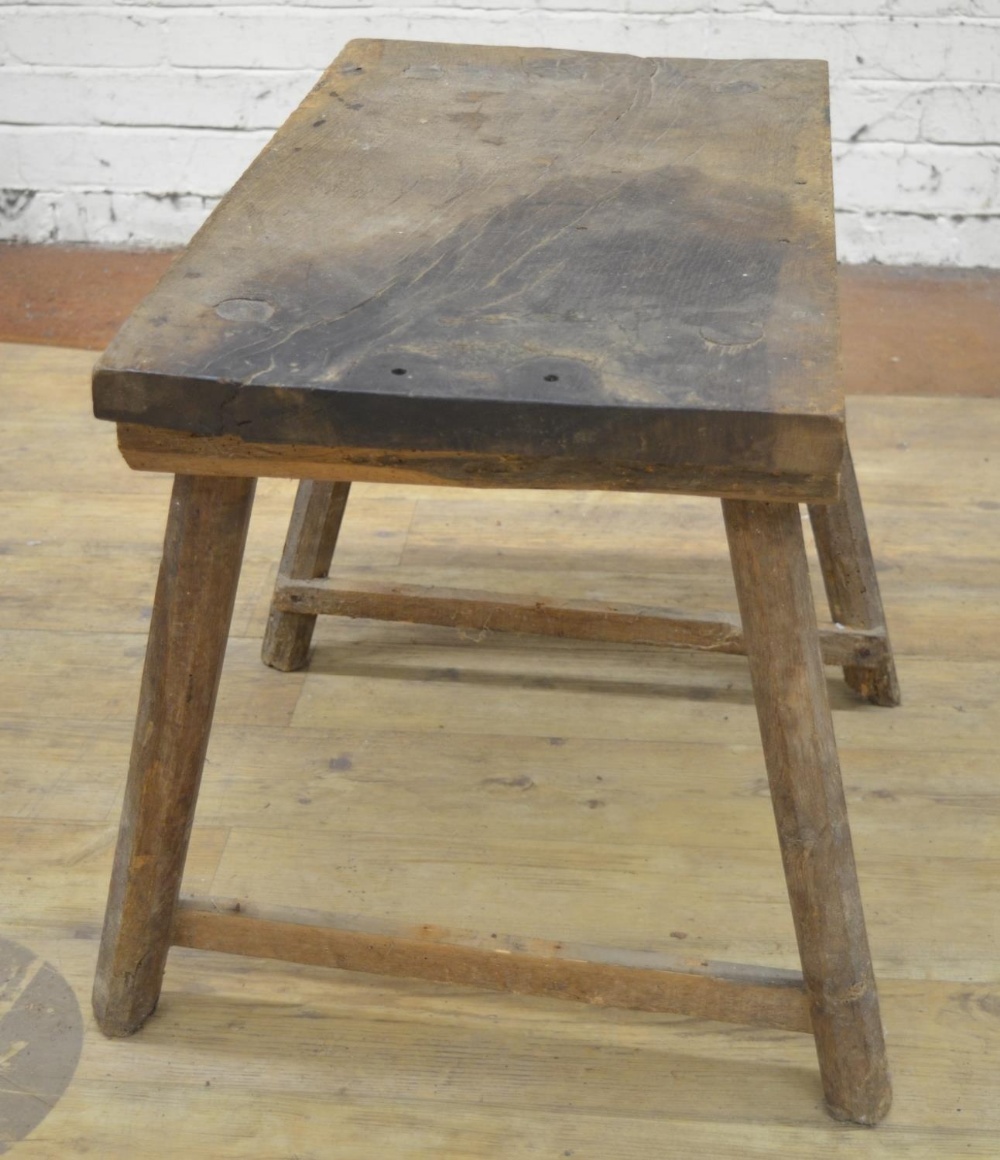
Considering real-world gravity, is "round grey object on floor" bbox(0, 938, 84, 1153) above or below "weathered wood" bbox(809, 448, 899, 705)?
below

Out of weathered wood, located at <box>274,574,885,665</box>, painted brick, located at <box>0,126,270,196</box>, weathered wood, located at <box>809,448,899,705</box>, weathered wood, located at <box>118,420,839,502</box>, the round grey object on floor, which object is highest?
weathered wood, located at <box>118,420,839,502</box>

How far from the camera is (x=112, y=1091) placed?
1.08 meters

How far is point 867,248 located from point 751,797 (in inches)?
61.2

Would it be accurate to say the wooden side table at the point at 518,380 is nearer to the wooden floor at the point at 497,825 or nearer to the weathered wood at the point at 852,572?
the wooden floor at the point at 497,825

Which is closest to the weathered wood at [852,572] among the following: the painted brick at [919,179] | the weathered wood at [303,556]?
the weathered wood at [303,556]

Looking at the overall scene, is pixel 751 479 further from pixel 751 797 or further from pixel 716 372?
pixel 751 797

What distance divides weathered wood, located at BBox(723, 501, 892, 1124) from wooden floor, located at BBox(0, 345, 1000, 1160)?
65 mm

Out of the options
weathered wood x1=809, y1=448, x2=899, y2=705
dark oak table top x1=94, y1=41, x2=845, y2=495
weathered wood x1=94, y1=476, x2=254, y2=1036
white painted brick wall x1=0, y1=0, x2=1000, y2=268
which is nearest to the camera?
dark oak table top x1=94, y1=41, x2=845, y2=495

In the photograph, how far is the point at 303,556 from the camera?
4.92ft

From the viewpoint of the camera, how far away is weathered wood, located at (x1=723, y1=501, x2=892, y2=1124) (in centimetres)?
94

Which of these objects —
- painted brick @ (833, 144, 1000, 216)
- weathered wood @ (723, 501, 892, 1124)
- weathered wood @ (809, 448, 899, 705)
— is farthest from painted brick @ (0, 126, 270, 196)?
weathered wood @ (723, 501, 892, 1124)

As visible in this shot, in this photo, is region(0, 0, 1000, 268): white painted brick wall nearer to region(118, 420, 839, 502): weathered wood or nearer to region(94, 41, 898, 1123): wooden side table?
region(94, 41, 898, 1123): wooden side table

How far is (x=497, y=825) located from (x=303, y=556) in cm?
36

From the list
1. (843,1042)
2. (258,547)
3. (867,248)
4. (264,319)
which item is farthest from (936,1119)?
(867,248)
